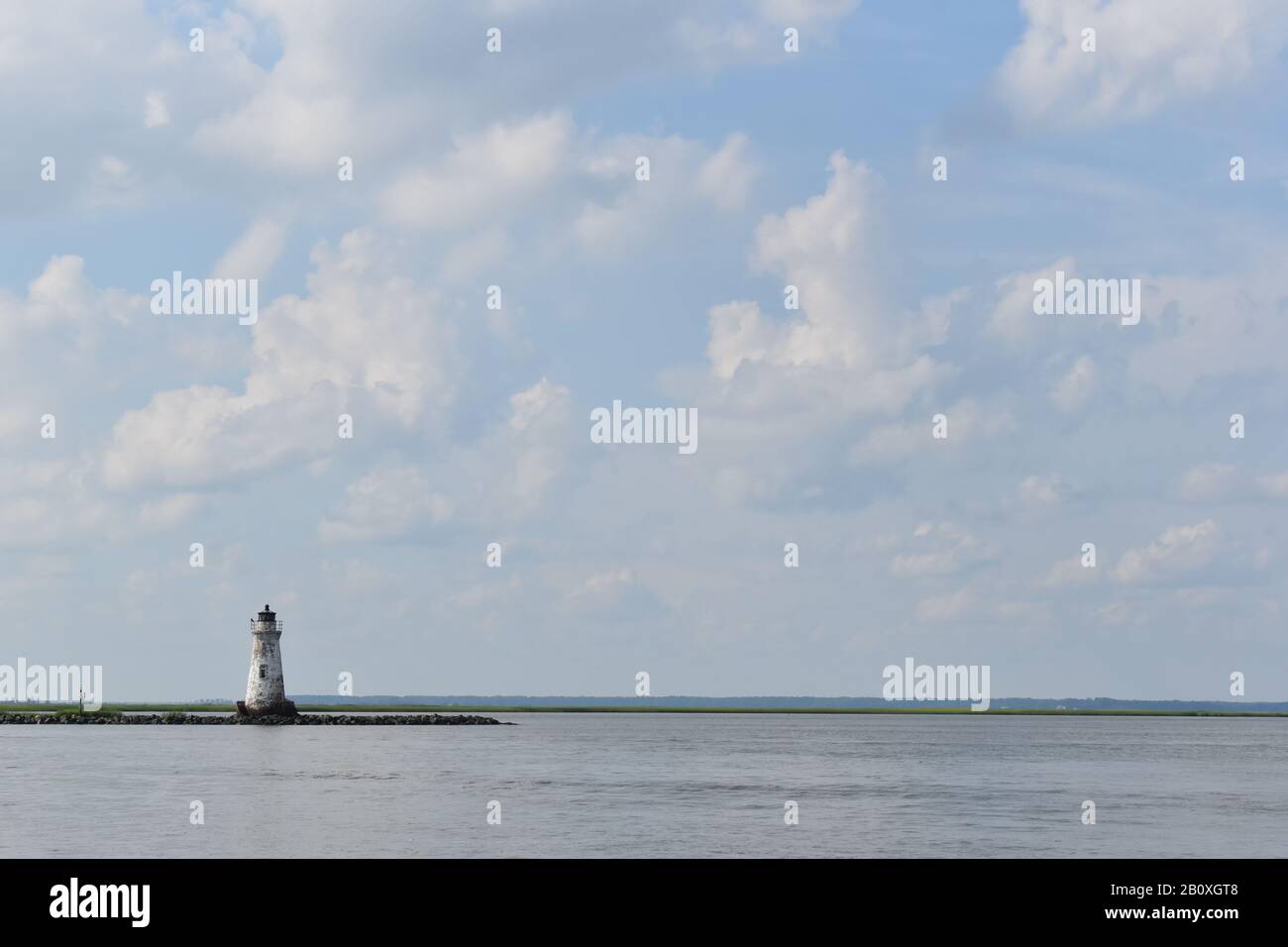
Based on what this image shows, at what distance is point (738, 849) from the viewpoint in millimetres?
48938

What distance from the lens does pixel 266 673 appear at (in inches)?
5448

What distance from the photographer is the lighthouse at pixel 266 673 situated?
133m

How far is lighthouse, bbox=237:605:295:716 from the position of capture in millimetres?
132875

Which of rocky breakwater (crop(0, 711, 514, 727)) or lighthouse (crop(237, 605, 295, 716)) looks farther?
rocky breakwater (crop(0, 711, 514, 727))

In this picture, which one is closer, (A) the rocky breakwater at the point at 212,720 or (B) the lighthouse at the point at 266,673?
(B) the lighthouse at the point at 266,673

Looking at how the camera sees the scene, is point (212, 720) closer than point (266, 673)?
No
